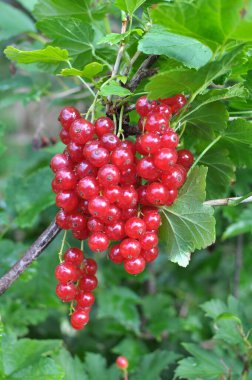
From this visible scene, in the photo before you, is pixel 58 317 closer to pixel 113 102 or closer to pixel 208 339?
pixel 208 339

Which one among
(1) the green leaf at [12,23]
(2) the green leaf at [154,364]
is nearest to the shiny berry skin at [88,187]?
(2) the green leaf at [154,364]

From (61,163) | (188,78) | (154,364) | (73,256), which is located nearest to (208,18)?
(188,78)

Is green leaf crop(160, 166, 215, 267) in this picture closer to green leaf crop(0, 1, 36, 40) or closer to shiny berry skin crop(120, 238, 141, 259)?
→ shiny berry skin crop(120, 238, 141, 259)

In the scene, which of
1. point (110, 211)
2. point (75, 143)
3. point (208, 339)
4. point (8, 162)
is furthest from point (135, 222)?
point (8, 162)

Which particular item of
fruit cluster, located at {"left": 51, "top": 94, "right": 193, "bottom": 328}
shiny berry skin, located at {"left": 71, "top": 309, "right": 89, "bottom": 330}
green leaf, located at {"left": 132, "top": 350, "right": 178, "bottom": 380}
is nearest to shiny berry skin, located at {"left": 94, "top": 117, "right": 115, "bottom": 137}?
fruit cluster, located at {"left": 51, "top": 94, "right": 193, "bottom": 328}

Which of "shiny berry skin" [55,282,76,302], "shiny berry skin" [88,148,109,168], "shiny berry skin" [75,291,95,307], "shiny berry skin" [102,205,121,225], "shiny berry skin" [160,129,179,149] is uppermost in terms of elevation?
"shiny berry skin" [88,148,109,168]

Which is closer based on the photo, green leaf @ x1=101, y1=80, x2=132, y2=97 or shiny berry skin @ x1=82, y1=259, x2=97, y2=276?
green leaf @ x1=101, y1=80, x2=132, y2=97
